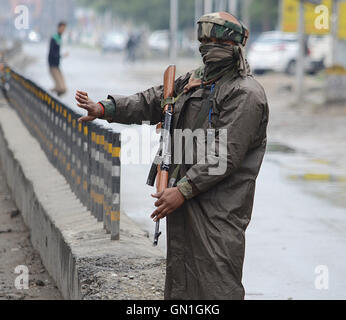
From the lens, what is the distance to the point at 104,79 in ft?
120

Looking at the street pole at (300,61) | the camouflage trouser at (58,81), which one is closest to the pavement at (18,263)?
the camouflage trouser at (58,81)

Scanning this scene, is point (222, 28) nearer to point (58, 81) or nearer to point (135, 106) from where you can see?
point (135, 106)

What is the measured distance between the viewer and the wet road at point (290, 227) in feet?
24.4

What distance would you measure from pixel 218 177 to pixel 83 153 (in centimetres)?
353

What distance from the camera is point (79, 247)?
667 centimetres

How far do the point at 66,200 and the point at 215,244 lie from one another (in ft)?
12.8

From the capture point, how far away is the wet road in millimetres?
7438

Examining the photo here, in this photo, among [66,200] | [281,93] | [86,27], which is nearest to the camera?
[66,200]

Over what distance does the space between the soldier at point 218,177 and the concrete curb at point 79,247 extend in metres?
0.93

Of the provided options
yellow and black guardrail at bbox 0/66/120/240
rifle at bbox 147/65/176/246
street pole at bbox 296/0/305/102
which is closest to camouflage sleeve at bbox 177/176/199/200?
rifle at bbox 147/65/176/246

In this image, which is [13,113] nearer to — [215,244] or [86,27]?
[215,244]

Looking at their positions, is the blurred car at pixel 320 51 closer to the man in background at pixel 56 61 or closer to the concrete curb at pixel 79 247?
the man in background at pixel 56 61

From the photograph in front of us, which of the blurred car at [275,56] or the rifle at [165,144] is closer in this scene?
the rifle at [165,144]
